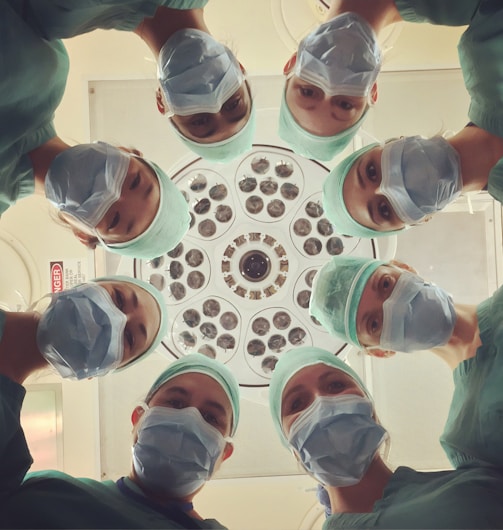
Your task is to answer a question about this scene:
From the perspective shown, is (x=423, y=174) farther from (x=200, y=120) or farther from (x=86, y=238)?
(x=86, y=238)

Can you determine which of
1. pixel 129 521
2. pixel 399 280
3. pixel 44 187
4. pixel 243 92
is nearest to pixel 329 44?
pixel 243 92

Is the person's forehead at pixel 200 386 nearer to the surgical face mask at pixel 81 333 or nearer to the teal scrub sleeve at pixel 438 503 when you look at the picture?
the surgical face mask at pixel 81 333

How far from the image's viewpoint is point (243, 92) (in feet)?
4.95

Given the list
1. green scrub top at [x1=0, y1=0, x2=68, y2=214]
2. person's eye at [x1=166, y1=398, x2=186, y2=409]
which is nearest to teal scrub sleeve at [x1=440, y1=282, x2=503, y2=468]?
person's eye at [x1=166, y1=398, x2=186, y2=409]

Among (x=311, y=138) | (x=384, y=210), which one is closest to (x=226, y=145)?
(x=311, y=138)

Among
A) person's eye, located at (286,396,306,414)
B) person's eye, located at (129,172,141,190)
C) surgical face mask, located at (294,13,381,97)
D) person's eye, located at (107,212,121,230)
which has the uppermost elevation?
surgical face mask, located at (294,13,381,97)

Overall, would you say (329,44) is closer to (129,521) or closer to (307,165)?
(307,165)

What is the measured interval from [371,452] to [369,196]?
27.1 inches

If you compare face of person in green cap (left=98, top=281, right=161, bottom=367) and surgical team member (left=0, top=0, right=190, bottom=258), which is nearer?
surgical team member (left=0, top=0, right=190, bottom=258)

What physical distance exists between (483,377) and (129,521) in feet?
2.83

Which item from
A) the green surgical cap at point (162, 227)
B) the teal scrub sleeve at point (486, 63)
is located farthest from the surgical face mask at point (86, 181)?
the teal scrub sleeve at point (486, 63)

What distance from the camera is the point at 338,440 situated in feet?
4.59

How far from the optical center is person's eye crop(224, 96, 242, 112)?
4.88ft

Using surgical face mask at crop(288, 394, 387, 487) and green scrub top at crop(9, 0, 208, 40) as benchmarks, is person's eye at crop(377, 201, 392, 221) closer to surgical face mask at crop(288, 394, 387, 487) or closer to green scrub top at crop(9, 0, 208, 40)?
surgical face mask at crop(288, 394, 387, 487)
